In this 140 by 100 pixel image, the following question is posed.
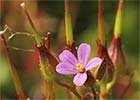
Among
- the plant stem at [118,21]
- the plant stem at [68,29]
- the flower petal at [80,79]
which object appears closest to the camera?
the flower petal at [80,79]

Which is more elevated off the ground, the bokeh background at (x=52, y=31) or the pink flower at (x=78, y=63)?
the pink flower at (x=78, y=63)

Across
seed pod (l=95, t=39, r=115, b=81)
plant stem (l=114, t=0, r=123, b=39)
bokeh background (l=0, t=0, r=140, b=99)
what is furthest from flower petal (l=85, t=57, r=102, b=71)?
bokeh background (l=0, t=0, r=140, b=99)

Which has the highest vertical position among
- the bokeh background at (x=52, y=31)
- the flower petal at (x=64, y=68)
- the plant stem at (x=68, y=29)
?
the plant stem at (x=68, y=29)

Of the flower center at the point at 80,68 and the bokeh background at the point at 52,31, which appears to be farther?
the bokeh background at the point at 52,31

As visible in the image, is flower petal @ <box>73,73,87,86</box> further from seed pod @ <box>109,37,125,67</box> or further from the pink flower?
seed pod @ <box>109,37,125,67</box>

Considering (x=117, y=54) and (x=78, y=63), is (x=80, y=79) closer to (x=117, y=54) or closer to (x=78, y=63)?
(x=78, y=63)

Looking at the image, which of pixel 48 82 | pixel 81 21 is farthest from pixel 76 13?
pixel 48 82

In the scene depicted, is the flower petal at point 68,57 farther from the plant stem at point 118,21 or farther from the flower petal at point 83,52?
the plant stem at point 118,21

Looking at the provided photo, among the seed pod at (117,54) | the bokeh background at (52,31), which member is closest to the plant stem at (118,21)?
the seed pod at (117,54)
